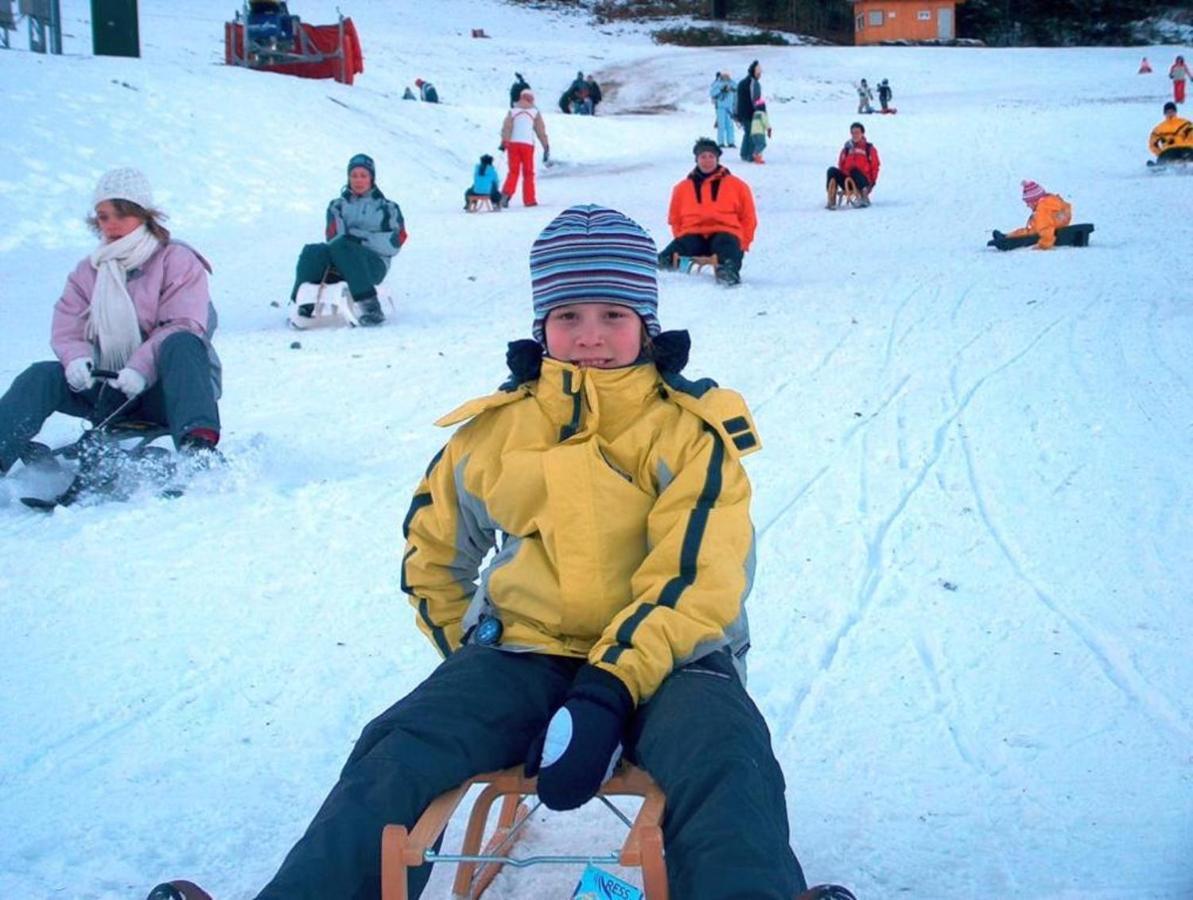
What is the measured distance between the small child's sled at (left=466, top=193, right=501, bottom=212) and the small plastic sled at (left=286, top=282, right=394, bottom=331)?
7695 mm

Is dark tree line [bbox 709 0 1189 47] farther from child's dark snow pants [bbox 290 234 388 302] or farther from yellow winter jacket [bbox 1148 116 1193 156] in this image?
child's dark snow pants [bbox 290 234 388 302]

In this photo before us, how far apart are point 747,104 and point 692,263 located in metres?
13.2

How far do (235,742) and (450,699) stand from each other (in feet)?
3.75

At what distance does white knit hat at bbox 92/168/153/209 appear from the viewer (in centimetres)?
509

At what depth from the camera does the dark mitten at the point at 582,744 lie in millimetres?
2100

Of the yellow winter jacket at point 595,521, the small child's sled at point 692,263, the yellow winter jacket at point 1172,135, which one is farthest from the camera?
the yellow winter jacket at point 1172,135

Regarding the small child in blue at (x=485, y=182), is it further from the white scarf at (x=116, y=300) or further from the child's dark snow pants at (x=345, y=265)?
the white scarf at (x=116, y=300)

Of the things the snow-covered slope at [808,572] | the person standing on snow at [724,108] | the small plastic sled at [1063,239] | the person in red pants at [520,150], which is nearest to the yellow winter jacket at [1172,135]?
the snow-covered slope at [808,572]

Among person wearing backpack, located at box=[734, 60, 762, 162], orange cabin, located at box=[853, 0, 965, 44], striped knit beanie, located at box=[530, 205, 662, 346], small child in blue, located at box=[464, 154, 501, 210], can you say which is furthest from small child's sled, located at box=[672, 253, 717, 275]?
orange cabin, located at box=[853, 0, 965, 44]

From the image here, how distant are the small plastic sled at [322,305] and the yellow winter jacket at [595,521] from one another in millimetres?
6380

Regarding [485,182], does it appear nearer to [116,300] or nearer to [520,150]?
[520,150]

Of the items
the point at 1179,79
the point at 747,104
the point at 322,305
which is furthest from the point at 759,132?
the point at 322,305

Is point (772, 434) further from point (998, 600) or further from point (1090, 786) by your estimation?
point (1090, 786)

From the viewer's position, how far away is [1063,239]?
11523mm
